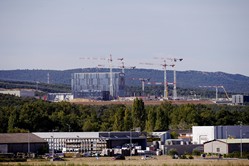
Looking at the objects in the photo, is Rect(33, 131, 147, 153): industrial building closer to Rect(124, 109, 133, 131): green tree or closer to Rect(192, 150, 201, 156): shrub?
Rect(192, 150, 201, 156): shrub

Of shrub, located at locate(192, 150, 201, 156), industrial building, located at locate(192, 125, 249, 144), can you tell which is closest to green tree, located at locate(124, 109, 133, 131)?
industrial building, located at locate(192, 125, 249, 144)

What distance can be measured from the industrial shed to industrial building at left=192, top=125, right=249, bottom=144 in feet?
77.4

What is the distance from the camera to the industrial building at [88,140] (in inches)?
4082

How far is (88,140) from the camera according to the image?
343ft

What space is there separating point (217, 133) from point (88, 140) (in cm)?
1793

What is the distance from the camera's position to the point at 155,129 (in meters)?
124

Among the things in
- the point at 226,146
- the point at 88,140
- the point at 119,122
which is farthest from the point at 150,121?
the point at 226,146

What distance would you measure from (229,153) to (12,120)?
37272 mm

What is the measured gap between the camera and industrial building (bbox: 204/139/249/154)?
94.8 metres

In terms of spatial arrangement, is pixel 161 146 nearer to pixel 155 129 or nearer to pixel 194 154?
pixel 194 154

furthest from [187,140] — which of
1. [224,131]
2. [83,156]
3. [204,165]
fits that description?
[204,165]

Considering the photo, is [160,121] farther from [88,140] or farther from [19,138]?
[19,138]

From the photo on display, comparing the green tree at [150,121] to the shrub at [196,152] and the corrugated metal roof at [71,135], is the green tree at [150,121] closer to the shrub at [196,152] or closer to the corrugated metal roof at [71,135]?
the corrugated metal roof at [71,135]

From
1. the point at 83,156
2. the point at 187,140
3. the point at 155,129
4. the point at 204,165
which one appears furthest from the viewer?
the point at 155,129
